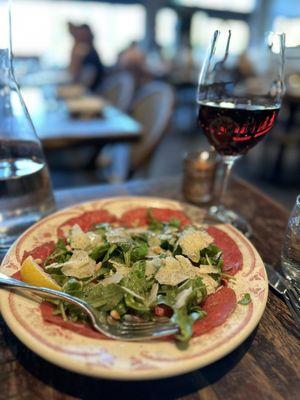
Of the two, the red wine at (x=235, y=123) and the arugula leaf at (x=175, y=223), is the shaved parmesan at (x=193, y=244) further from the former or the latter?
the red wine at (x=235, y=123)

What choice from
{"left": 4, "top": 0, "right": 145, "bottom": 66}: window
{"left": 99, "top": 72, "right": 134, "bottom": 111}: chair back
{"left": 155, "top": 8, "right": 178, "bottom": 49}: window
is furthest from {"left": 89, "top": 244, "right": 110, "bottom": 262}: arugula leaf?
{"left": 155, "top": 8, "right": 178, "bottom": 49}: window

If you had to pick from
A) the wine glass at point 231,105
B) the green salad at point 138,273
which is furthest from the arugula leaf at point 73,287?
the wine glass at point 231,105

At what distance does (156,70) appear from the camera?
5809mm

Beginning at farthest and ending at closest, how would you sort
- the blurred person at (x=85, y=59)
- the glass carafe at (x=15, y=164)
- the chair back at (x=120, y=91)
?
the blurred person at (x=85, y=59)
the chair back at (x=120, y=91)
the glass carafe at (x=15, y=164)

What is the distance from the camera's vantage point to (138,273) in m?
0.48

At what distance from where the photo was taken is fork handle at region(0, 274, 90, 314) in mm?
425

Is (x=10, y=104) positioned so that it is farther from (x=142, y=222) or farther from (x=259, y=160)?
(x=259, y=160)

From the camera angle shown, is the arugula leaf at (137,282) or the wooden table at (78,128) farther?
the wooden table at (78,128)

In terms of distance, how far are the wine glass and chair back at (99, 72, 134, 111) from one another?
5.31 ft

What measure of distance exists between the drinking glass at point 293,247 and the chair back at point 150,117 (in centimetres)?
107

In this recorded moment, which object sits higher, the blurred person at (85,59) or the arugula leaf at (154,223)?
the blurred person at (85,59)

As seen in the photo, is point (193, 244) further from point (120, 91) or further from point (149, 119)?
point (120, 91)

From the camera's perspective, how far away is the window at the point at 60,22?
23.0 feet

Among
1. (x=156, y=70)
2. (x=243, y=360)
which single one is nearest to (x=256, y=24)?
(x=156, y=70)
